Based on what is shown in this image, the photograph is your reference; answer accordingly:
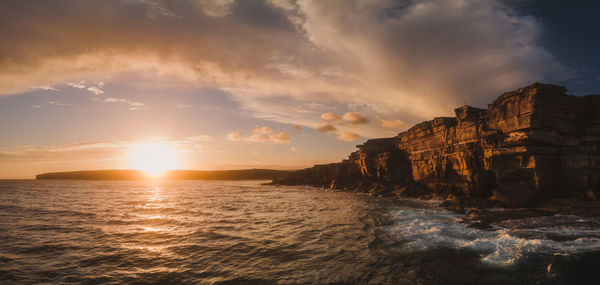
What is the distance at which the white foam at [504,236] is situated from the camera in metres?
13.6

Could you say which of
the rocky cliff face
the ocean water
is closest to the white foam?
the ocean water

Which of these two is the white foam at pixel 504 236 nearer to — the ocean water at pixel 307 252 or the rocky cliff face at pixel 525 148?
the ocean water at pixel 307 252

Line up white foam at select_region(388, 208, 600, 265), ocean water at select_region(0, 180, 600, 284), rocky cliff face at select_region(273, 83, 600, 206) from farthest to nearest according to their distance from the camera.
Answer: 1. rocky cliff face at select_region(273, 83, 600, 206)
2. white foam at select_region(388, 208, 600, 265)
3. ocean water at select_region(0, 180, 600, 284)

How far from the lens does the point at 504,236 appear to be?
16.5 m

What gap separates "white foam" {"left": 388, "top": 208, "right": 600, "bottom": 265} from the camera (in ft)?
44.7

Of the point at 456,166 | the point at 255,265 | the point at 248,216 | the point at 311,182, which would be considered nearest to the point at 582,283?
the point at 255,265

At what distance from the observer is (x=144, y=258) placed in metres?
14.3

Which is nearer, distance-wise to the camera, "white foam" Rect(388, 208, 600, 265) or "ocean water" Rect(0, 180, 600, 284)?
"ocean water" Rect(0, 180, 600, 284)

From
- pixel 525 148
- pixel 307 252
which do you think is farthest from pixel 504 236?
pixel 525 148

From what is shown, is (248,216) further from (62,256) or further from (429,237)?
(429,237)

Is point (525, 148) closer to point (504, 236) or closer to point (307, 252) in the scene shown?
point (504, 236)

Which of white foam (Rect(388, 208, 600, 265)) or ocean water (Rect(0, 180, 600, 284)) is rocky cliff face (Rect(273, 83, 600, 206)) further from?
ocean water (Rect(0, 180, 600, 284))

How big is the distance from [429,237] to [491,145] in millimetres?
21862

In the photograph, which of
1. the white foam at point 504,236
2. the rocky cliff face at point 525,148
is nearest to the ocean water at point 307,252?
the white foam at point 504,236
